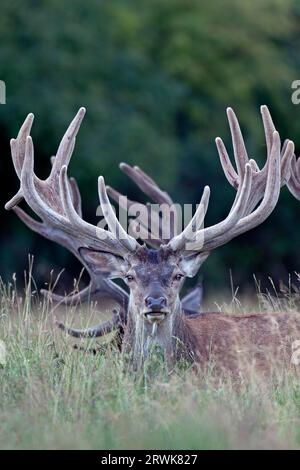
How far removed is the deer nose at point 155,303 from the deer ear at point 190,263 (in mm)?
354

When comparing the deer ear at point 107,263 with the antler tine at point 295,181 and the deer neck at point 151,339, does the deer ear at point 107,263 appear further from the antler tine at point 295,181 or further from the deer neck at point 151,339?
the antler tine at point 295,181

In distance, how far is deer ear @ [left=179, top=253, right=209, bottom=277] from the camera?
7.96 metres

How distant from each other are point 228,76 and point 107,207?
1816cm

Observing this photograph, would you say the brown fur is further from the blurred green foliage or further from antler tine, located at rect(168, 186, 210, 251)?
the blurred green foliage

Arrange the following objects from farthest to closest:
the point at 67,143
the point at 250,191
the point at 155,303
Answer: the point at 67,143 → the point at 250,191 → the point at 155,303

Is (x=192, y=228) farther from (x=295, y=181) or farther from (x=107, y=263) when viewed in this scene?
(x=295, y=181)

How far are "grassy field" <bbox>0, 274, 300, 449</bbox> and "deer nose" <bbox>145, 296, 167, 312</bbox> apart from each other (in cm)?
33

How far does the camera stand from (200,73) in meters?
25.8

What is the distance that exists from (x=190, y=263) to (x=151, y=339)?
0.52 metres

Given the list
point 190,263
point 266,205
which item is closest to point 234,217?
point 266,205

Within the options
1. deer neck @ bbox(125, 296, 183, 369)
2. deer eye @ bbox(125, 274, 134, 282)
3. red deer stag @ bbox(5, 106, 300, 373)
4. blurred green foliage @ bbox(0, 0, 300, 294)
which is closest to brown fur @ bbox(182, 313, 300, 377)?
red deer stag @ bbox(5, 106, 300, 373)

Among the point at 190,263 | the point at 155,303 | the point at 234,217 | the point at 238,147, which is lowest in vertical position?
the point at 155,303

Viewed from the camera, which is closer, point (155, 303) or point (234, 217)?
point (155, 303)

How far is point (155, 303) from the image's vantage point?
758 centimetres
